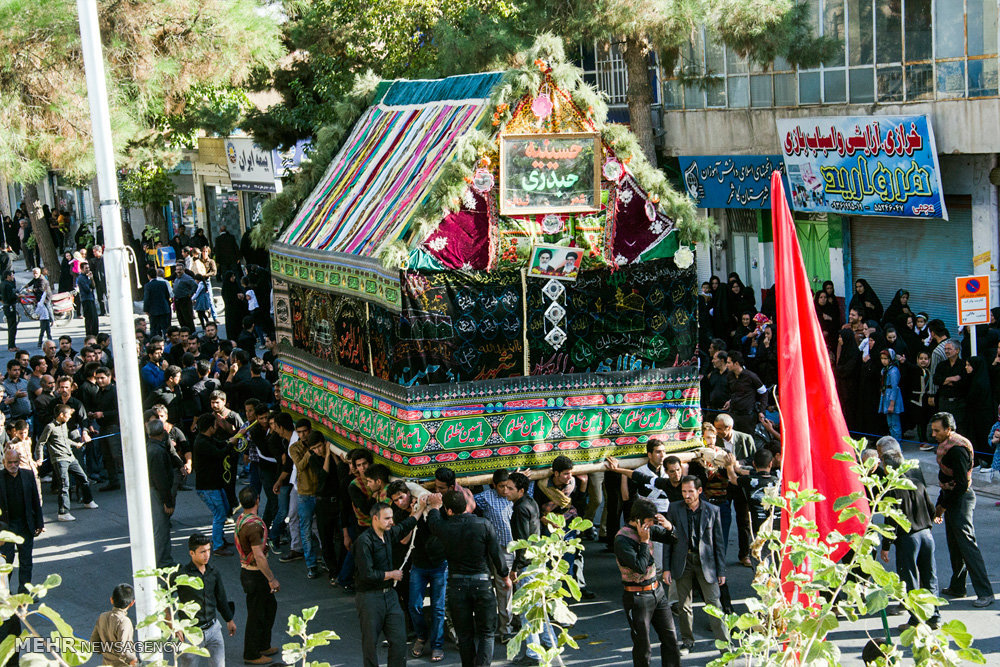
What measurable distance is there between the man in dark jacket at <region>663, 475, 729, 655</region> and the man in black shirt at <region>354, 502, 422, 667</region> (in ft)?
7.06

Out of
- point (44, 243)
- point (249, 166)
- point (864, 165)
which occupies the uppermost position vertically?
point (249, 166)

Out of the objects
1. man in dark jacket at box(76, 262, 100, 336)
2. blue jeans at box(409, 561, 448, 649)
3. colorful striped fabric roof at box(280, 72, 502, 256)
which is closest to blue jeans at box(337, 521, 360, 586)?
blue jeans at box(409, 561, 448, 649)

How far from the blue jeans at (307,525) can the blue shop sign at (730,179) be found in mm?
12239

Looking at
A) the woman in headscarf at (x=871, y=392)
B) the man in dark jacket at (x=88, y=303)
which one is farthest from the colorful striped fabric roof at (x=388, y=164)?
the man in dark jacket at (x=88, y=303)

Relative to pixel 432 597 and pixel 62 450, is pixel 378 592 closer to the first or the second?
pixel 432 597

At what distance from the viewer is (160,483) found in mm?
11672

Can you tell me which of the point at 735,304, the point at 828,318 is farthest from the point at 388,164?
the point at 735,304

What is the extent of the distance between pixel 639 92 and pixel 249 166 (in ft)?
38.8

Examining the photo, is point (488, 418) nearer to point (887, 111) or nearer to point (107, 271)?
point (107, 271)

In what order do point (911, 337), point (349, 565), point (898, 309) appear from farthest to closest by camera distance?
point (898, 309), point (911, 337), point (349, 565)

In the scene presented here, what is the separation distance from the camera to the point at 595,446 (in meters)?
10.9

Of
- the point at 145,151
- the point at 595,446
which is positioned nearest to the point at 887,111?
the point at 595,446

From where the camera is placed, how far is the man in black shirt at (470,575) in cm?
903

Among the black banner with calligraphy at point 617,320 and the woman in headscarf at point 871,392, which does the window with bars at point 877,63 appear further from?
the black banner with calligraphy at point 617,320
